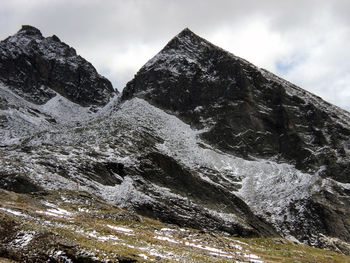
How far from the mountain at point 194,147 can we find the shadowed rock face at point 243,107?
0.42m

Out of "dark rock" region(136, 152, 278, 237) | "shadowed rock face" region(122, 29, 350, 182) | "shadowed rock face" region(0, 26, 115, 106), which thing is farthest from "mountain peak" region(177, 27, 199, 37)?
"dark rock" region(136, 152, 278, 237)

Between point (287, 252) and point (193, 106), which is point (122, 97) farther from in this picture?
point (287, 252)

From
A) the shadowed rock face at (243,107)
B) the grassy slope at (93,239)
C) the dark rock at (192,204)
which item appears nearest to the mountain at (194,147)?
the dark rock at (192,204)

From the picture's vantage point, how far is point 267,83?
5330 inches

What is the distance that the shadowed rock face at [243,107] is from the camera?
113 m

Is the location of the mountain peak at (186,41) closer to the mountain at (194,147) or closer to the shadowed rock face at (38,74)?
the mountain at (194,147)

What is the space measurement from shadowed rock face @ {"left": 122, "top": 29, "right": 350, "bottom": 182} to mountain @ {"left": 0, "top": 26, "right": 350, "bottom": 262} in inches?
16.6

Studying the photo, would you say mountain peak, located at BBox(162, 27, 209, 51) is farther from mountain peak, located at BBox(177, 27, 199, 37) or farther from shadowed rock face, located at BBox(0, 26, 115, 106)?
shadowed rock face, located at BBox(0, 26, 115, 106)

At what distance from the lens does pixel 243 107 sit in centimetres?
12612

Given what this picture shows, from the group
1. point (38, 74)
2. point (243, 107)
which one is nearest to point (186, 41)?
point (243, 107)

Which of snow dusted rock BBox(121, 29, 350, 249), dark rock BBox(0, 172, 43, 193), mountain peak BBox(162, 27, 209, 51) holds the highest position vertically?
mountain peak BBox(162, 27, 209, 51)

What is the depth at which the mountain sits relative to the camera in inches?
2594

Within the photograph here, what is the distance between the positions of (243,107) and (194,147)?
29.9m

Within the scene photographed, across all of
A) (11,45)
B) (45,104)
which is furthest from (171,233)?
(11,45)
